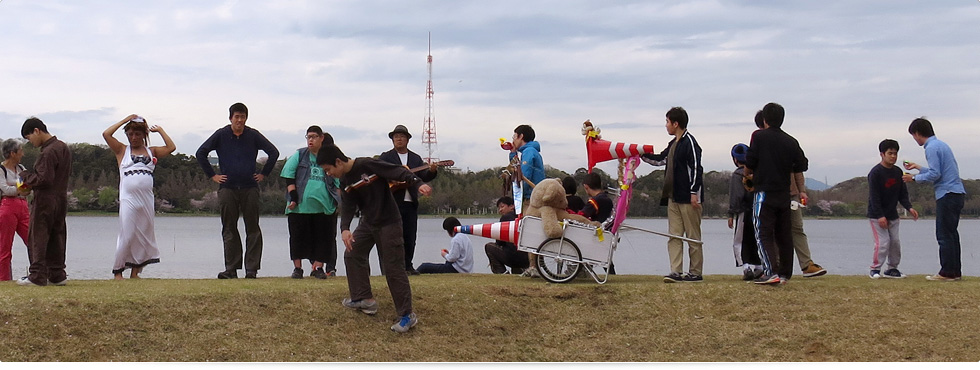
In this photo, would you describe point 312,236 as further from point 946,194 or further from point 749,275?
point 946,194

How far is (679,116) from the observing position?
416 inches

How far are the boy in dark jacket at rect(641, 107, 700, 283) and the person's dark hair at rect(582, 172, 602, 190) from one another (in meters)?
1.40

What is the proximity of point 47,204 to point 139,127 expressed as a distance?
1.60m

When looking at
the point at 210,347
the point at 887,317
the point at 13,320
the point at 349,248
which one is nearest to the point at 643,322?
the point at 887,317

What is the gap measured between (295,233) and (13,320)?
3.96m

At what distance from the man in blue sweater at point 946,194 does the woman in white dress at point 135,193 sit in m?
9.56

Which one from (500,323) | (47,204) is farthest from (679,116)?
(47,204)

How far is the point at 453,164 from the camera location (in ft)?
30.8

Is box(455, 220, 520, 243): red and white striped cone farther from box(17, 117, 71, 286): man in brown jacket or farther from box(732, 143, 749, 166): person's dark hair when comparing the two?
box(17, 117, 71, 286): man in brown jacket

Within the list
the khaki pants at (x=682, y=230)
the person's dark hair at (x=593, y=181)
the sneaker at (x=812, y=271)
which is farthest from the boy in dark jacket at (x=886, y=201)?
the person's dark hair at (x=593, y=181)

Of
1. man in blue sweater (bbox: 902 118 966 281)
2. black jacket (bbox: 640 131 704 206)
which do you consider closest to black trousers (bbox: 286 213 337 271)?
black jacket (bbox: 640 131 704 206)

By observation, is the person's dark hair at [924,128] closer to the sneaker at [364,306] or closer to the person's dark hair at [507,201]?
the person's dark hair at [507,201]

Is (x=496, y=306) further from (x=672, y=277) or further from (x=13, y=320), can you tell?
(x=13, y=320)

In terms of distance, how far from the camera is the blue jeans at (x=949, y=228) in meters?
10.9
